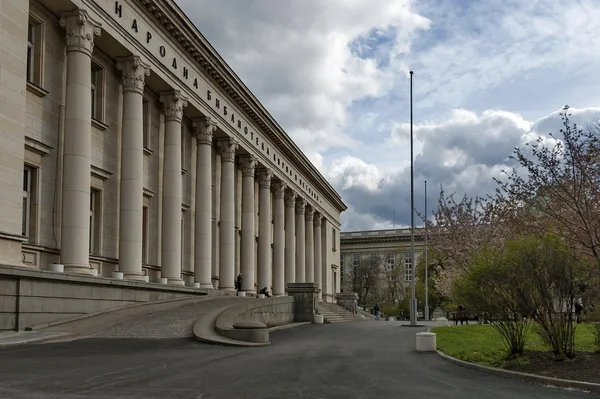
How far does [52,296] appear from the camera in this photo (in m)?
23.3

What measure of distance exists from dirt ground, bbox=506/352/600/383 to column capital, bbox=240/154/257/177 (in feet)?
119

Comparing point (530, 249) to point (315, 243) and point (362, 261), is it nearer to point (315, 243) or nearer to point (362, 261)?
point (315, 243)

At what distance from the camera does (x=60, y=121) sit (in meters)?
27.9

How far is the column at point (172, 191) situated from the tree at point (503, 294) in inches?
827

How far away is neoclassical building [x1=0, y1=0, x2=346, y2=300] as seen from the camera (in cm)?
2545

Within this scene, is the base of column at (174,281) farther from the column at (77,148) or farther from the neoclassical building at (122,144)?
the column at (77,148)

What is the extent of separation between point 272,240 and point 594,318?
149 feet

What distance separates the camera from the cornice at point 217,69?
34.4 metres

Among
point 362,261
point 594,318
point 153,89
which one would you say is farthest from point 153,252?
point 362,261

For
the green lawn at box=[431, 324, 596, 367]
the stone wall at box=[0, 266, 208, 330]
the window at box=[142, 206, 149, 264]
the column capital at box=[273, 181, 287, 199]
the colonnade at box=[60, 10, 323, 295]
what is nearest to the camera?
the green lawn at box=[431, 324, 596, 367]

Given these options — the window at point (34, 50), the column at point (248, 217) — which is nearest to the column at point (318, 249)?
the column at point (248, 217)

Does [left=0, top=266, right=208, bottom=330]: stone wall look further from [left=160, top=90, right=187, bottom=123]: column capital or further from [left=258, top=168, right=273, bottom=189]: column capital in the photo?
[left=258, top=168, right=273, bottom=189]: column capital

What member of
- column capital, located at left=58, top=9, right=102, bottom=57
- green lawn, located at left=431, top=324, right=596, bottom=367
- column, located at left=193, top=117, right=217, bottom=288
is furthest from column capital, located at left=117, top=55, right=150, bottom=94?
green lawn, located at left=431, top=324, right=596, bottom=367

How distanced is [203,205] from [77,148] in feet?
48.8
